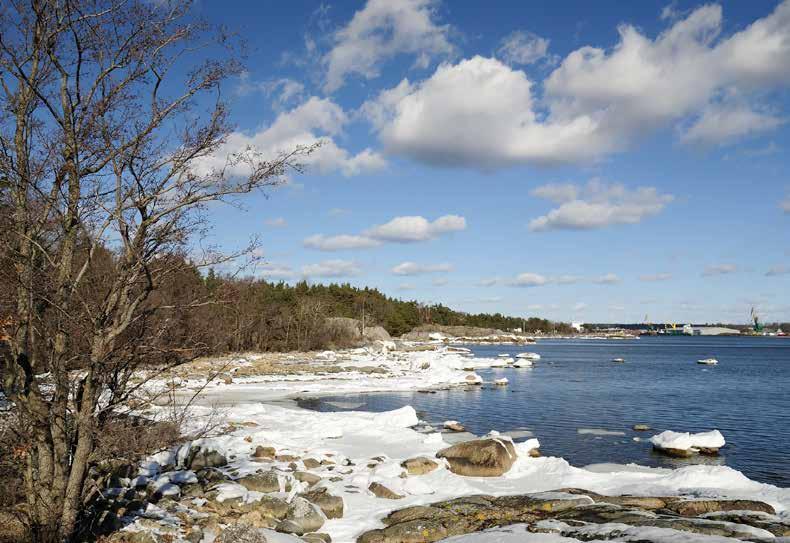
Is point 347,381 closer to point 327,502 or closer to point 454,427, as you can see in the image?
point 454,427

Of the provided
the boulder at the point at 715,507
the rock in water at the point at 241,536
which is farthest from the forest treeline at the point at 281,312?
the boulder at the point at 715,507

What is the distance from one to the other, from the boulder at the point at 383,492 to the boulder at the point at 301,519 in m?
2.13

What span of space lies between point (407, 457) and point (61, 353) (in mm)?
11982

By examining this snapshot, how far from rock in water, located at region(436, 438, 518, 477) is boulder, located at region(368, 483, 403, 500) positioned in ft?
9.15

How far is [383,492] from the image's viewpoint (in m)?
13.9

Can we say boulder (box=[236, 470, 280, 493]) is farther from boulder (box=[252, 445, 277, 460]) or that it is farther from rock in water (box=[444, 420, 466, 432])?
rock in water (box=[444, 420, 466, 432])

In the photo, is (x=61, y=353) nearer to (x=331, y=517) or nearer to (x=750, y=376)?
(x=331, y=517)

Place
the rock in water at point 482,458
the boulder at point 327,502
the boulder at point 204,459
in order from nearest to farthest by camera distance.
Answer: the boulder at point 327,502 → the boulder at point 204,459 → the rock in water at point 482,458

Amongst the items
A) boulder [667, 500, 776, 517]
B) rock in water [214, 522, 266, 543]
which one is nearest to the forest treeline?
rock in water [214, 522, 266, 543]

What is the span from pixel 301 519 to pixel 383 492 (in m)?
2.71

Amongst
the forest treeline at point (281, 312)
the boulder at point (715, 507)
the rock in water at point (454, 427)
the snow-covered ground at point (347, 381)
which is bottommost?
the rock in water at point (454, 427)

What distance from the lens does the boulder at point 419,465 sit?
15.9 meters

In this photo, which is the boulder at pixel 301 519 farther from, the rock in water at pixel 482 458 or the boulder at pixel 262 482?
the rock in water at pixel 482 458

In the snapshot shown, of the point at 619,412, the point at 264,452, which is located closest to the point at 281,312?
the point at 619,412
